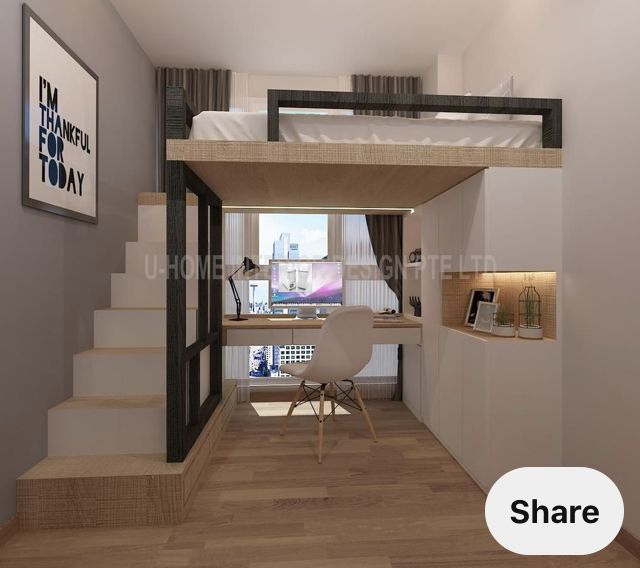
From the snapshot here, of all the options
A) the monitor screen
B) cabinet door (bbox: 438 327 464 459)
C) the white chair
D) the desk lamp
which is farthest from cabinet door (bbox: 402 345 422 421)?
the desk lamp

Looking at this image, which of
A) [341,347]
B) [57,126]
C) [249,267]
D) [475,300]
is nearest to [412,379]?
[475,300]

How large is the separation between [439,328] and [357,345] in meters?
0.60

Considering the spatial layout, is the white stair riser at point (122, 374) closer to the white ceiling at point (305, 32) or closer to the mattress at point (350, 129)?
the mattress at point (350, 129)

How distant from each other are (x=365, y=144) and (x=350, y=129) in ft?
0.40

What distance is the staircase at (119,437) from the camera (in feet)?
6.32

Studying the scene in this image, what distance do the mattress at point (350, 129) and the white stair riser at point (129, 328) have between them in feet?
4.04

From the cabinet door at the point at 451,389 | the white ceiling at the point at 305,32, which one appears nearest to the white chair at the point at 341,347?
the cabinet door at the point at 451,389

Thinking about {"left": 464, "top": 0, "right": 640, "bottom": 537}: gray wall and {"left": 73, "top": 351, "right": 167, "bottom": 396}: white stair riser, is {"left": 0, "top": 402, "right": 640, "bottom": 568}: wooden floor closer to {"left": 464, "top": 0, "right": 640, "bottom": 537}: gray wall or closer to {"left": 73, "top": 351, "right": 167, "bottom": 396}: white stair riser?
{"left": 464, "top": 0, "right": 640, "bottom": 537}: gray wall

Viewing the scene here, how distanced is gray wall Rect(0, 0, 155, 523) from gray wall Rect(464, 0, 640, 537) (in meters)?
2.61

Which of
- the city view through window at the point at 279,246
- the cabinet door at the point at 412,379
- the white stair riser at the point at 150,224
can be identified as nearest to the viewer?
the cabinet door at the point at 412,379

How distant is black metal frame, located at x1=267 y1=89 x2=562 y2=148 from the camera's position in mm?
2098

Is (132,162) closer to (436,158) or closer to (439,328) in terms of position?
(436,158)

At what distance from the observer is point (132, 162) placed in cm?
335

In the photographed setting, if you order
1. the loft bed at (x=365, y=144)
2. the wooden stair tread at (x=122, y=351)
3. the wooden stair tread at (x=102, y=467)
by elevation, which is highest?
the loft bed at (x=365, y=144)
